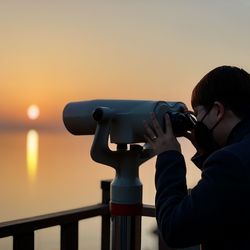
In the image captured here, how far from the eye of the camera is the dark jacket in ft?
3.69

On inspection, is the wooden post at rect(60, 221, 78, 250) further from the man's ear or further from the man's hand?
the man's ear

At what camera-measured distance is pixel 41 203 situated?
20.9m

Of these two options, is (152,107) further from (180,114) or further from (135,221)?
(135,221)

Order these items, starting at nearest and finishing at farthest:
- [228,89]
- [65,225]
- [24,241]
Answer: [228,89] → [24,241] → [65,225]

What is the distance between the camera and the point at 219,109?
4.14 ft

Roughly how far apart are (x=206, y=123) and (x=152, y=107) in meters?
0.20

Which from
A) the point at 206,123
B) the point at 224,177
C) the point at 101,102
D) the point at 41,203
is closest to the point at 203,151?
the point at 206,123

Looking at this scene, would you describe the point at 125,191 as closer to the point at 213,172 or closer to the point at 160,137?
the point at 160,137

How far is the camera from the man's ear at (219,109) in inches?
49.5

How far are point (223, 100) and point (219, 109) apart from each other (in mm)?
25

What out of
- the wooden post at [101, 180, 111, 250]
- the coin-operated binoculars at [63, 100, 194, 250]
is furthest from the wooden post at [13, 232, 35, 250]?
the coin-operated binoculars at [63, 100, 194, 250]

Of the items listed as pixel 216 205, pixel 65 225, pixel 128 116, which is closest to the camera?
pixel 216 205

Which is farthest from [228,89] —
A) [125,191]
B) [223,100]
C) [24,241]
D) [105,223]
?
[105,223]

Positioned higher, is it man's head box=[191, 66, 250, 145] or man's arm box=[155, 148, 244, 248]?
man's head box=[191, 66, 250, 145]
